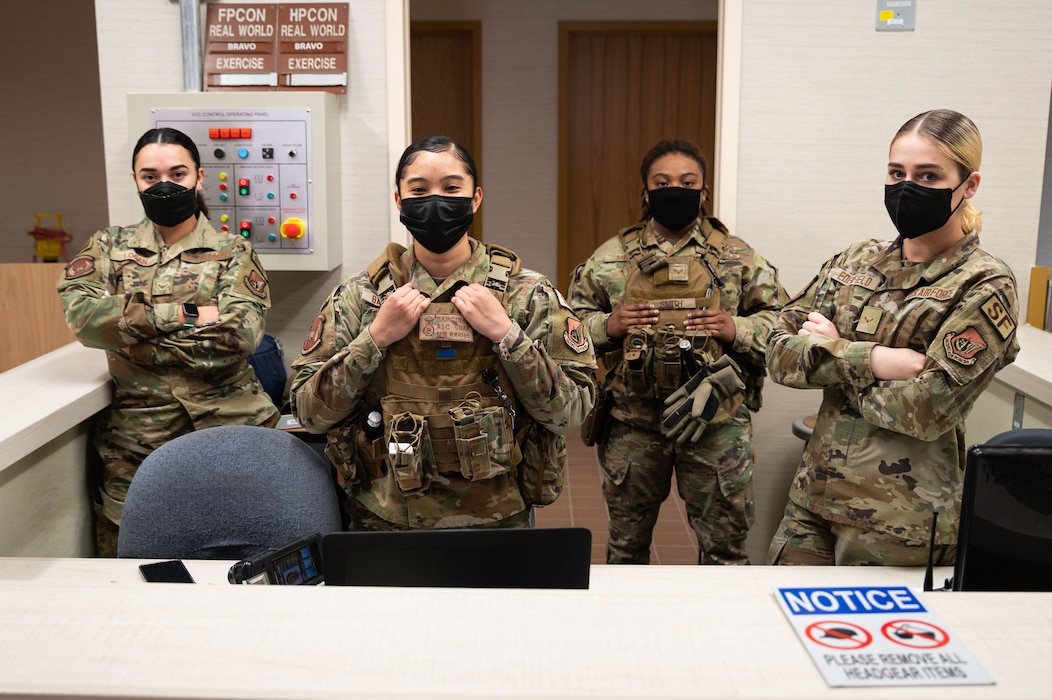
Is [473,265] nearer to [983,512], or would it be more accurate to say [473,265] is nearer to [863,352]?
[863,352]

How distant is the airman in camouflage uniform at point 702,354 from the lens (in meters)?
3.08

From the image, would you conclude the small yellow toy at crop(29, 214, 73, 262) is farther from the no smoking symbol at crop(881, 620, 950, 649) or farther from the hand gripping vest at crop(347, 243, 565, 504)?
the no smoking symbol at crop(881, 620, 950, 649)

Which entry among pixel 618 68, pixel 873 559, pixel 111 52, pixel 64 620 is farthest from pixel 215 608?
pixel 618 68

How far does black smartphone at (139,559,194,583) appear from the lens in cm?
186

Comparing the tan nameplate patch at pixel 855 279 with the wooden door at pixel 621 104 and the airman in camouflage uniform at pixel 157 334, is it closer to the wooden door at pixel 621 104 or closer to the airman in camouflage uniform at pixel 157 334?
the airman in camouflage uniform at pixel 157 334

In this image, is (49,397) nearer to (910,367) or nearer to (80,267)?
(80,267)

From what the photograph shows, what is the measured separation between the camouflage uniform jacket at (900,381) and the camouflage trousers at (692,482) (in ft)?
2.36

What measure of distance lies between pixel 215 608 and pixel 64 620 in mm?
210

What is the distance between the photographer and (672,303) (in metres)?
3.10

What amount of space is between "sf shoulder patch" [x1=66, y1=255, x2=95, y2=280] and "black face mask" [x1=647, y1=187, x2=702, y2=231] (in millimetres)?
1797

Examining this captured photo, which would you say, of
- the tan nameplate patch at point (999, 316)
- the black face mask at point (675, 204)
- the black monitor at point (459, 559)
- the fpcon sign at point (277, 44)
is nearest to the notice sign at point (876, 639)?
the black monitor at point (459, 559)

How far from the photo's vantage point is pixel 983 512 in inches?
52.0

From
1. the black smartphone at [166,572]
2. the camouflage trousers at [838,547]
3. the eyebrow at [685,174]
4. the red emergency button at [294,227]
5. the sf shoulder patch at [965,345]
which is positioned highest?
the eyebrow at [685,174]

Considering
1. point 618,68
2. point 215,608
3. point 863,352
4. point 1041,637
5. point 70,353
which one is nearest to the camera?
point 1041,637
